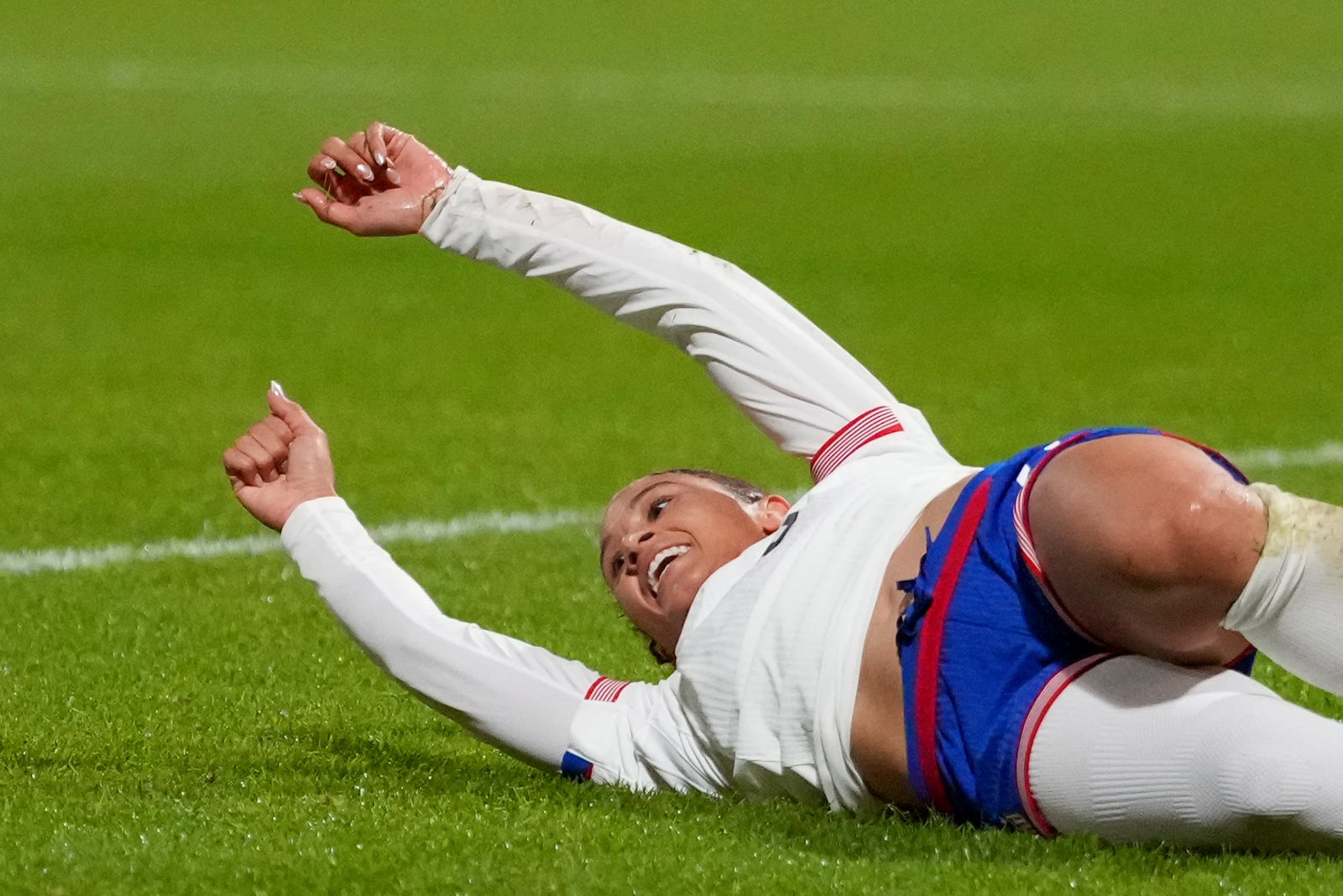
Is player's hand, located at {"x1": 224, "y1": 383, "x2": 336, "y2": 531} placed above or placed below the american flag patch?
above

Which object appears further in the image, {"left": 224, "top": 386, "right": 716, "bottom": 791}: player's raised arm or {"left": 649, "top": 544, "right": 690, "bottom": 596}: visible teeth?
{"left": 649, "top": 544, "right": 690, "bottom": 596}: visible teeth

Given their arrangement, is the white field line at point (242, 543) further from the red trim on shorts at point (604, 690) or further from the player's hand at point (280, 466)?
the red trim on shorts at point (604, 690)

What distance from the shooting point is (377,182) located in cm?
343

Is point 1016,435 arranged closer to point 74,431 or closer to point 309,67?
point 74,431

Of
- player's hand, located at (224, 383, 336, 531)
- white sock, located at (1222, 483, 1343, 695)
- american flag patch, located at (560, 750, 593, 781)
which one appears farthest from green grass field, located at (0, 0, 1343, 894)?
player's hand, located at (224, 383, 336, 531)

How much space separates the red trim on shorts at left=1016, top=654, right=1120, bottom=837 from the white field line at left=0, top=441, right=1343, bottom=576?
2.47m

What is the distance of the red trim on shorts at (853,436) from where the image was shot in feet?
10.6

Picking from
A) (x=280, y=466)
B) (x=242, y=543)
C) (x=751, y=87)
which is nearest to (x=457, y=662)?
(x=280, y=466)

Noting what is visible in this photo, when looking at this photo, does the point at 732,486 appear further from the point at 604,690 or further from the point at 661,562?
the point at 604,690

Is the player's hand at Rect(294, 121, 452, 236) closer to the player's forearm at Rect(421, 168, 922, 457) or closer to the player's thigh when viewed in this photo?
the player's forearm at Rect(421, 168, 922, 457)

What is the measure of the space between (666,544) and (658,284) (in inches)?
15.1

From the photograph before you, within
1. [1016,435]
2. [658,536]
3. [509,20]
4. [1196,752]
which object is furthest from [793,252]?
[509,20]

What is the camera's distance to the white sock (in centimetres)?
255

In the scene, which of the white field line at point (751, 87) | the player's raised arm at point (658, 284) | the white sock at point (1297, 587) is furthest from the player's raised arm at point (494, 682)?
the white field line at point (751, 87)
